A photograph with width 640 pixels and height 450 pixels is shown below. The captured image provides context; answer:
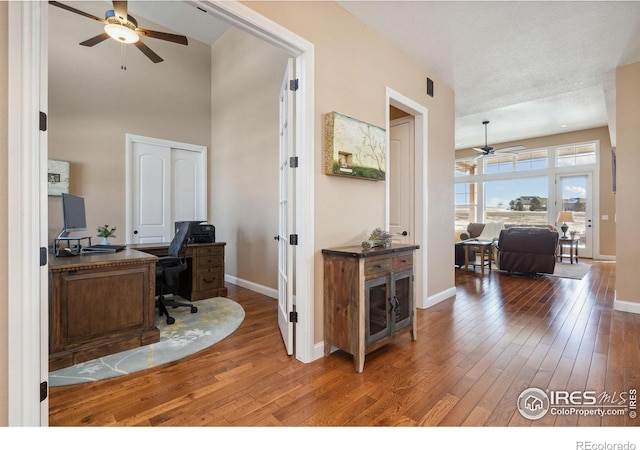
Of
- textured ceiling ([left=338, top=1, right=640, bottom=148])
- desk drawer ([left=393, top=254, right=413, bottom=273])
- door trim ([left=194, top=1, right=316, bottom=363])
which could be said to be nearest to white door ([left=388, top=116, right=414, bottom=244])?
textured ceiling ([left=338, top=1, right=640, bottom=148])

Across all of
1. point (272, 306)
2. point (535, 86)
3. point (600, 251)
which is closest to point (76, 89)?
point (272, 306)

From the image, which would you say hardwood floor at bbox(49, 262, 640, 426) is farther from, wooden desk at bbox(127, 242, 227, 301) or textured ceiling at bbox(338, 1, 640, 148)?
textured ceiling at bbox(338, 1, 640, 148)

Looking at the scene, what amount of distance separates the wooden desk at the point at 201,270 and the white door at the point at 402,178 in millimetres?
2395

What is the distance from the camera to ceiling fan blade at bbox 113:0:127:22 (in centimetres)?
268

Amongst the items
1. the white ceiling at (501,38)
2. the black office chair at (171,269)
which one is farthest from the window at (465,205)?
the black office chair at (171,269)

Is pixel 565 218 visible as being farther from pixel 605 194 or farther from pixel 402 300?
pixel 402 300

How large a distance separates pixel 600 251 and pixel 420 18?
8217 mm

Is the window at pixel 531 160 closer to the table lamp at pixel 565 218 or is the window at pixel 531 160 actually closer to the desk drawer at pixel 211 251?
the table lamp at pixel 565 218

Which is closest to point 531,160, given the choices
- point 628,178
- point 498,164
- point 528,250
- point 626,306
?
point 498,164

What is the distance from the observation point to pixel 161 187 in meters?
5.03

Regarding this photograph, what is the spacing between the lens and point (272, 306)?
3707 mm

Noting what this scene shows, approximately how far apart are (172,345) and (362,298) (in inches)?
66.3

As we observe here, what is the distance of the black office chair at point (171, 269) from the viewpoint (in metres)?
3.13

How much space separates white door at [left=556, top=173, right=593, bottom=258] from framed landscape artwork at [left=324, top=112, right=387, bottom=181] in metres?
7.65
